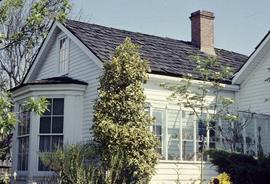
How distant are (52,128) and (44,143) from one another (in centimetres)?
66

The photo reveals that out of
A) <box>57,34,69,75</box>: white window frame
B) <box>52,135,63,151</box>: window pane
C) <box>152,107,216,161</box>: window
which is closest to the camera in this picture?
<box>152,107,216,161</box>: window

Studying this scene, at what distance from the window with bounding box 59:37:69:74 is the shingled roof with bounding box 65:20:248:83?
97 cm

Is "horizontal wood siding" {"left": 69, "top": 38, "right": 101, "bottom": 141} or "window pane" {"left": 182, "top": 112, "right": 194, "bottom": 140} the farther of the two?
"window pane" {"left": 182, "top": 112, "right": 194, "bottom": 140}

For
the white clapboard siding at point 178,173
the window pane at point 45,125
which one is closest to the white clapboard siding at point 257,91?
the white clapboard siding at point 178,173

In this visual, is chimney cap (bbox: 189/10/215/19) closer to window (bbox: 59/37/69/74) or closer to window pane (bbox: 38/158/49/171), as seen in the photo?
window (bbox: 59/37/69/74)

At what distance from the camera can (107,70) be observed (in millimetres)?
15734

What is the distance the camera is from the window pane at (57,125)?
18.2 metres

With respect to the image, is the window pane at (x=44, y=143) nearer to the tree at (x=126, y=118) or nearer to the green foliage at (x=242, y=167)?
the tree at (x=126, y=118)

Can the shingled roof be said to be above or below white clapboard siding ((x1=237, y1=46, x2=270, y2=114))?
A: above

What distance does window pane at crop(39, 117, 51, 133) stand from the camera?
60.3 ft

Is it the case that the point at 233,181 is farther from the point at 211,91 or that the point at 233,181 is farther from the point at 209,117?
the point at 211,91

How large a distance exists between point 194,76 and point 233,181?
240 inches


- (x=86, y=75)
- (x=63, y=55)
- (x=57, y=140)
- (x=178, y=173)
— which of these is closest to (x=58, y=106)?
(x=57, y=140)

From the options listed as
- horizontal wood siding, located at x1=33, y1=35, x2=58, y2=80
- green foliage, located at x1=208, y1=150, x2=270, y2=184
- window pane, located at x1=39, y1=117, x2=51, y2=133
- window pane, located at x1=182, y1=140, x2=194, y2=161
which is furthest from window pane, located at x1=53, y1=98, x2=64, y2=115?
green foliage, located at x1=208, y1=150, x2=270, y2=184
